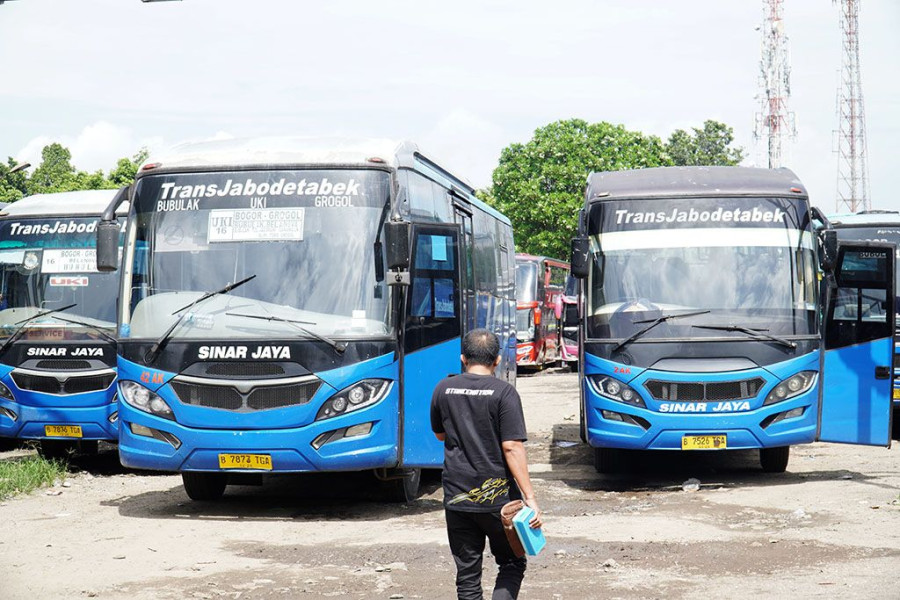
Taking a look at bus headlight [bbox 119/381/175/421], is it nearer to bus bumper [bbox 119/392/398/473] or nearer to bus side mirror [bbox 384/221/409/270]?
bus bumper [bbox 119/392/398/473]

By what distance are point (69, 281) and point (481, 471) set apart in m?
9.25

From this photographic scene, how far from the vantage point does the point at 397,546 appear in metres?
9.33

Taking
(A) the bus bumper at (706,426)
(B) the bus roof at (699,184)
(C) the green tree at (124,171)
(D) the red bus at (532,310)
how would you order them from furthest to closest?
(C) the green tree at (124,171) → (D) the red bus at (532,310) → (B) the bus roof at (699,184) → (A) the bus bumper at (706,426)

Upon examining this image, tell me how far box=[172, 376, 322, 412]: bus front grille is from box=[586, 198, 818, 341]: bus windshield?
11.1 ft

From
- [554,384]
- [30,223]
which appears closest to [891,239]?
[30,223]

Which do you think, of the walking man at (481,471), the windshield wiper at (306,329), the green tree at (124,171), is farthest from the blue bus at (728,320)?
the green tree at (124,171)

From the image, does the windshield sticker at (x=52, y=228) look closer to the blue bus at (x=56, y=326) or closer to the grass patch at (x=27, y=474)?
the blue bus at (x=56, y=326)

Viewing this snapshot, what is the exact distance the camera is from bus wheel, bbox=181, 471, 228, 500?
11609 millimetres

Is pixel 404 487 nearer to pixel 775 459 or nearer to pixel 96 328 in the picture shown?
pixel 775 459

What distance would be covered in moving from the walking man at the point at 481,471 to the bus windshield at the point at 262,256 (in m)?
4.30

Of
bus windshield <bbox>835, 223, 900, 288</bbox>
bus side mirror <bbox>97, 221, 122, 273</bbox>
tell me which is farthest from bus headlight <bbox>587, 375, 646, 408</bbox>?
bus windshield <bbox>835, 223, 900, 288</bbox>

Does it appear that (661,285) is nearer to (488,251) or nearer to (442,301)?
(442,301)

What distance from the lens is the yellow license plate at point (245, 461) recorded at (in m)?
10.4

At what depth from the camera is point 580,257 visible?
1240 cm
